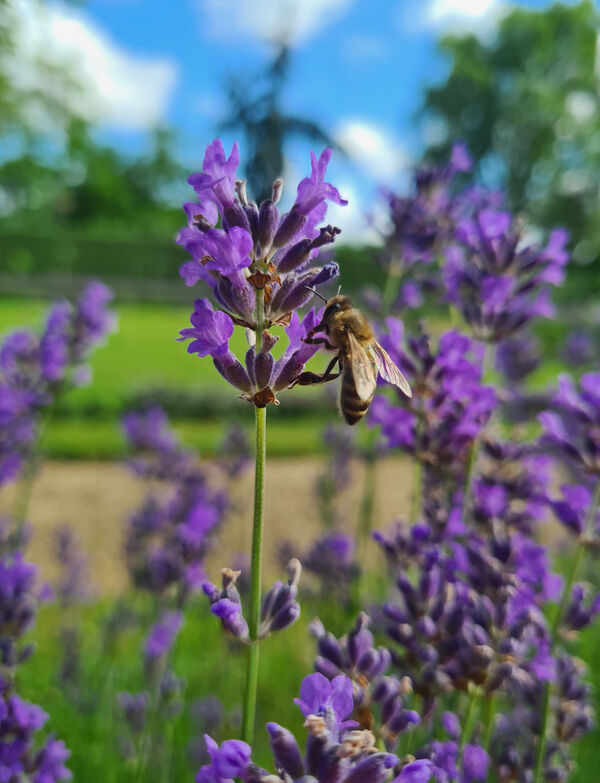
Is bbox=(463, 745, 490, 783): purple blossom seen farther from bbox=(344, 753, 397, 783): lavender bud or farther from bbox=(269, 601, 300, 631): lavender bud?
bbox=(344, 753, 397, 783): lavender bud

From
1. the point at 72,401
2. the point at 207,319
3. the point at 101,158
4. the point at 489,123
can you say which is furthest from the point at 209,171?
the point at 101,158

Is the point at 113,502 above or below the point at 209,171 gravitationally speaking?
below

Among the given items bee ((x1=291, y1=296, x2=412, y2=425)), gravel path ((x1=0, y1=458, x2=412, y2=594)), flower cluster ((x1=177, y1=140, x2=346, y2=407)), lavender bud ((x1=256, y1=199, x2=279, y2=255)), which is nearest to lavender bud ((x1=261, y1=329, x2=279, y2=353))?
flower cluster ((x1=177, y1=140, x2=346, y2=407))

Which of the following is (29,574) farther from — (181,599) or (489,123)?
(489,123)

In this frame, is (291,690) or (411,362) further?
(291,690)

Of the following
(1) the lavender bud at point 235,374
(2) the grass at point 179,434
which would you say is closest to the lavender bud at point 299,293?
(1) the lavender bud at point 235,374
